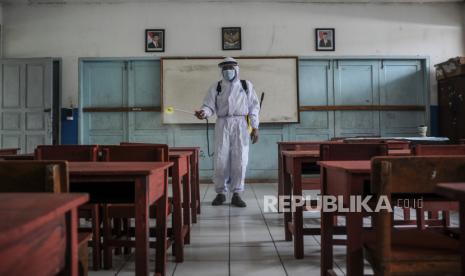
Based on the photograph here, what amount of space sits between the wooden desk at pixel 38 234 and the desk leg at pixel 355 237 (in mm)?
915

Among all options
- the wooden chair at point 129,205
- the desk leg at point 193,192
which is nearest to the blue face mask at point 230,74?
the desk leg at point 193,192

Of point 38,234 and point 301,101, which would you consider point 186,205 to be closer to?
point 38,234

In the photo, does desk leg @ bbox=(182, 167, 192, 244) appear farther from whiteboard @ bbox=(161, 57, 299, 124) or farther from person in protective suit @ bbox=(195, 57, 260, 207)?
whiteboard @ bbox=(161, 57, 299, 124)

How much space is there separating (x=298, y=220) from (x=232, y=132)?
1999mm

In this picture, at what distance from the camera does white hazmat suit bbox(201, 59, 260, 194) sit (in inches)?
166

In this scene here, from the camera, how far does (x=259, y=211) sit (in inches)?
151

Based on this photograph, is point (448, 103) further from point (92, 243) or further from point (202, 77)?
point (92, 243)

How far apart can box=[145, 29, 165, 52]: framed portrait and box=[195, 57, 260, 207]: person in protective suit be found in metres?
2.35

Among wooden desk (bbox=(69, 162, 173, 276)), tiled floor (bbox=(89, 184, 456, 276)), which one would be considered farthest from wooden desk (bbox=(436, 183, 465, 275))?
tiled floor (bbox=(89, 184, 456, 276))

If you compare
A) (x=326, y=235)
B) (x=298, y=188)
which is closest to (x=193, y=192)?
(x=298, y=188)

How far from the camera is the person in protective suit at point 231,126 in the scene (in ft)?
13.9

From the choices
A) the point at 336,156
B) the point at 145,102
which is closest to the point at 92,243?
the point at 336,156

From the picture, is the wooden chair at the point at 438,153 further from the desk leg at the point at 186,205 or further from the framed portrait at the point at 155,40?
the framed portrait at the point at 155,40

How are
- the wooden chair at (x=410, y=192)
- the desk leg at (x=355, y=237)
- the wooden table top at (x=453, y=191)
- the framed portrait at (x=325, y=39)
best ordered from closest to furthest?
1. the wooden table top at (x=453, y=191)
2. the wooden chair at (x=410, y=192)
3. the desk leg at (x=355, y=237)
4. the framed portrait at (x=325, y=39)
